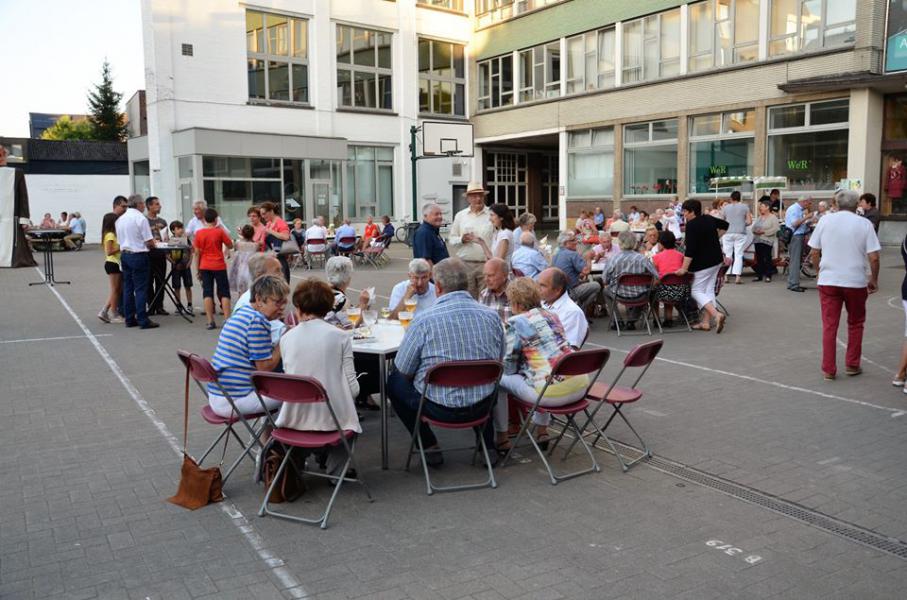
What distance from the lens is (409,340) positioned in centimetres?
474

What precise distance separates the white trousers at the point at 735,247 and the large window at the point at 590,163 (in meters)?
13.9

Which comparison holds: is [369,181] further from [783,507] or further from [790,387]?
[783,507]

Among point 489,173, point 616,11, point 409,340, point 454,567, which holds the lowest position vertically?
point 454,567

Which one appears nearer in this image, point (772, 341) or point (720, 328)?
point (772, 341)

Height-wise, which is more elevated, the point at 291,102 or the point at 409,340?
the point at 291,102

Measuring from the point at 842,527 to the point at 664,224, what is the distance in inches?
614

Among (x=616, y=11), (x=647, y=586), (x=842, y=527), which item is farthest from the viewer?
(x=616, y=11)

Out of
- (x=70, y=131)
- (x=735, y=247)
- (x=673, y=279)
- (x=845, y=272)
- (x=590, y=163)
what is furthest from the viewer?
(x=70, y=131)

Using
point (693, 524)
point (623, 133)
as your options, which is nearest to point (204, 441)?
point (693, 524)

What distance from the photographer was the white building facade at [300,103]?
2720 cm

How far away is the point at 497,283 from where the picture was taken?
19.9 ft

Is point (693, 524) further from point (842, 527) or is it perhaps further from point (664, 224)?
point (664, 224)

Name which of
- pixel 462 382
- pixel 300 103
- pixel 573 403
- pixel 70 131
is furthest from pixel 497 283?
pixel 70 131

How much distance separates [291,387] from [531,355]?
1744 mm
